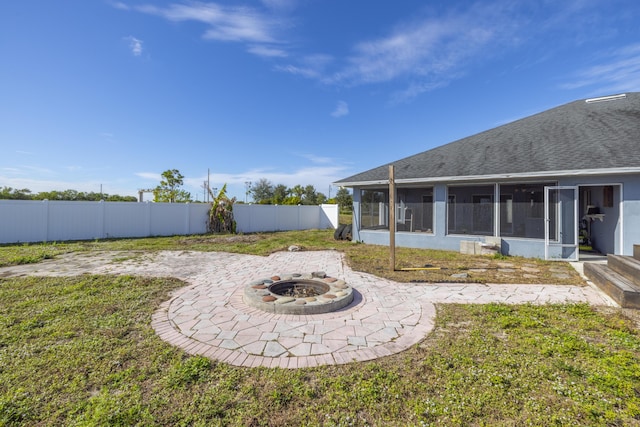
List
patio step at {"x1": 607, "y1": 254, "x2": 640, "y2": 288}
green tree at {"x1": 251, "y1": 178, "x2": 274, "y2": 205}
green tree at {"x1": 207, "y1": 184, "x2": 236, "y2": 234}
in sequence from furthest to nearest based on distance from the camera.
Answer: green tree at {"x1": 251, "y1": 178, "x2": 274, "y2": 205} < green tree at {"x1": 207, "y1": 184, "x2": 236, "y2": 234} < patio step at {"x1": 607, "y1": 254, "x2": 640, "y2": 288}

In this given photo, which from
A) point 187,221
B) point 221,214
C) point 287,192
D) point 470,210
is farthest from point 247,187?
point 470,210

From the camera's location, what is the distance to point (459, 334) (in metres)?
3.21

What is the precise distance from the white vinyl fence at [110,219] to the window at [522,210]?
12.9 m

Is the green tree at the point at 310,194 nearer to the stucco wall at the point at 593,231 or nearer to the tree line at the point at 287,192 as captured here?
the tree line at the point at 287,192

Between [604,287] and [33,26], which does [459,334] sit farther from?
[33,26]

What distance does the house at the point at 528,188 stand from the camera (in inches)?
298

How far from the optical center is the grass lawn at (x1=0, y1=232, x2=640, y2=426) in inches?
73.5

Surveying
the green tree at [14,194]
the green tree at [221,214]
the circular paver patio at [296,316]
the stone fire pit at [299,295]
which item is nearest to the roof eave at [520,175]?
the circular paver patio at [296,316]

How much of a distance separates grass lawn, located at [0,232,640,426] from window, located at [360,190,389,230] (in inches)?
315

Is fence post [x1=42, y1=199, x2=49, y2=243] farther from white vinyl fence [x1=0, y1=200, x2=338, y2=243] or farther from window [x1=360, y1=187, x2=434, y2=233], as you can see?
window [x1=360, y1=187, x2=434, y2=233]

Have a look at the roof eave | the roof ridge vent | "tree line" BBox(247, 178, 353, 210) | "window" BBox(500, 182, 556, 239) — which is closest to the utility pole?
"tree line" BBox(247, 178, 353, 210)

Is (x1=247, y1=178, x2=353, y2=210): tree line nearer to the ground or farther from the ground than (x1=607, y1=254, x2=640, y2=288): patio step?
farther from the ground

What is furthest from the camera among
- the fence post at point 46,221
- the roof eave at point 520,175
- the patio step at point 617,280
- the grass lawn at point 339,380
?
the fence post at point 46,221

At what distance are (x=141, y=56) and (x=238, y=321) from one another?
992 centimetres
